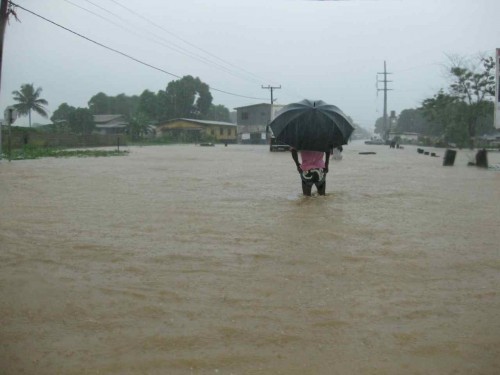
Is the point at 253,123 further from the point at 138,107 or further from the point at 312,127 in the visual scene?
the point at 312,127

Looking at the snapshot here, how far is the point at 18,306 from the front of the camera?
3857 mm

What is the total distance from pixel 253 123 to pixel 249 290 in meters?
72.6

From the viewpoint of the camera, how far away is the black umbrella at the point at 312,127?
887 centimetres

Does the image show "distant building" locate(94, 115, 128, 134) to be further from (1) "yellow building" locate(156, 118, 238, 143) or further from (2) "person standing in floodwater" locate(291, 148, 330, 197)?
(2) "person standing in floodwater" locate(291, 148, 330, 197)

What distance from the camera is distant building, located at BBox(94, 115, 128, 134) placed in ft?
231

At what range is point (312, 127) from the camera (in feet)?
29.1

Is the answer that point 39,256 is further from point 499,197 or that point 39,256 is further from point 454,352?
point 499,197

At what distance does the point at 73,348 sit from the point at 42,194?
7.98 m

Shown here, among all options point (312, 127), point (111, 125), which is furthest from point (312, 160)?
point (111, 125)

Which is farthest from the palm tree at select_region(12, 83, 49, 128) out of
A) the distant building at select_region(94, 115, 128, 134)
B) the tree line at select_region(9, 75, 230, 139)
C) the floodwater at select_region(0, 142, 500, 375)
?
the floodwater at select_region(0, 142, 500, 375)

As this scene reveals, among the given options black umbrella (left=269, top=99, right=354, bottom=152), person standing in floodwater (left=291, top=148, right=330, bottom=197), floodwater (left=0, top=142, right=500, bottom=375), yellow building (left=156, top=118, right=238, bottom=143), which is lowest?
floodwater (left=0, top=142, right=500, bottom=375)

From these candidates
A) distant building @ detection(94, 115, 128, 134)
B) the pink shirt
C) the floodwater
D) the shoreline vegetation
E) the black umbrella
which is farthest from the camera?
distant building @ detection(94, 115, 128, 134)

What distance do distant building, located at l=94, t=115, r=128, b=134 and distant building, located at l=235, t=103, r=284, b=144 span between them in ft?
57.4

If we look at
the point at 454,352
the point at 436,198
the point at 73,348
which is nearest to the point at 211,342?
the point at 73,348
